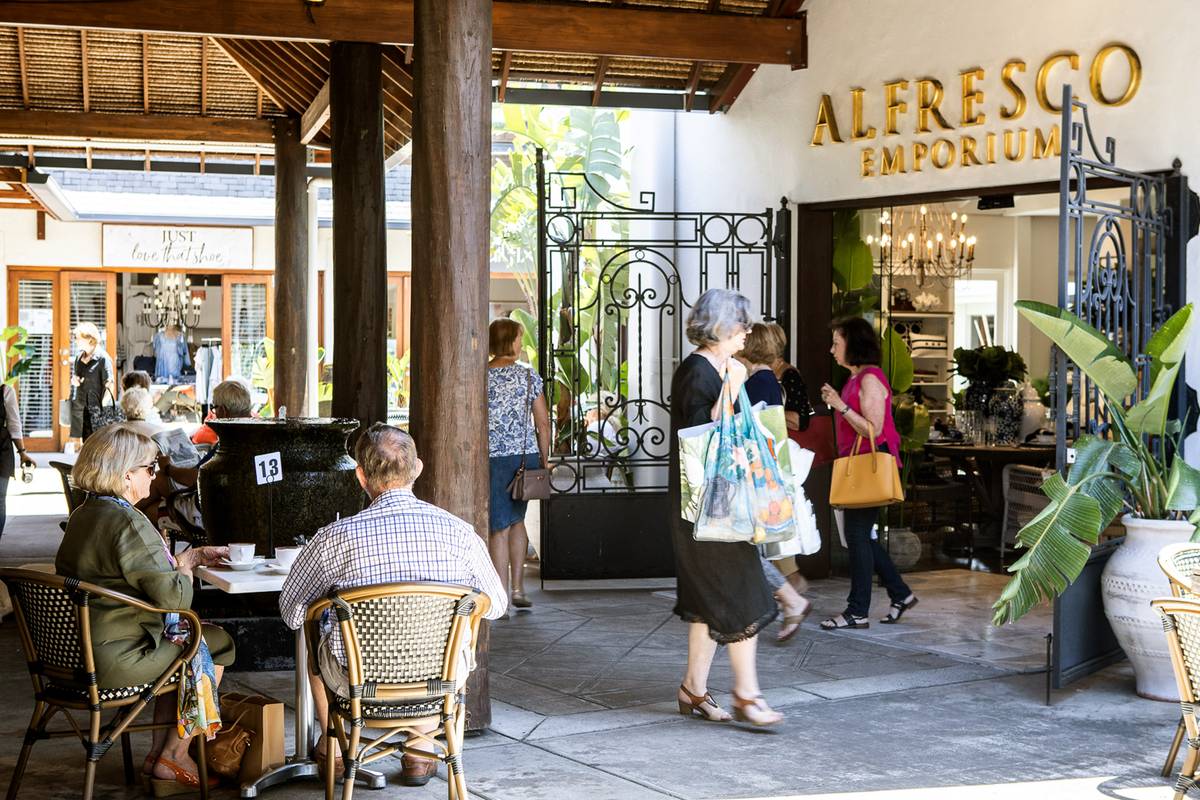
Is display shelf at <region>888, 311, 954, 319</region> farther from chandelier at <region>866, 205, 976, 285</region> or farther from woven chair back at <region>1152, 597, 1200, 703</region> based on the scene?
woven chair back at <region>1152, 597, 1200, 703</region>

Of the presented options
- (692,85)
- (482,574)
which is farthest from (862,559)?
(692,85)

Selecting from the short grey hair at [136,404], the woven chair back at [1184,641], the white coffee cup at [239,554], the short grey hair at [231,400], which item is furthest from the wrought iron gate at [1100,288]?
the short grey hair at [136,404]

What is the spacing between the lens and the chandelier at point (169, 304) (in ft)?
63.5

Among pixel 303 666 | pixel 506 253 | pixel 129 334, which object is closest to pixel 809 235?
pixel 303 666

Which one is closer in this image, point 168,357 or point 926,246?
point 926,246

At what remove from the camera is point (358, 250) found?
8898mm

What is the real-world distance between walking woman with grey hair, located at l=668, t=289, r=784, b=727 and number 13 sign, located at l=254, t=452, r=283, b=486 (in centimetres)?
154

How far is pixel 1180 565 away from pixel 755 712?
Answer: 1570mm

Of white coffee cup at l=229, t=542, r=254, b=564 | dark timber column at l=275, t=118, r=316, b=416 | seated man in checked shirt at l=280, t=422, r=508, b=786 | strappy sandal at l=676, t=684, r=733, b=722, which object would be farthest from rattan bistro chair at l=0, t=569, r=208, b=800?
dark timber column at l=275, t=118, r=316, b=416

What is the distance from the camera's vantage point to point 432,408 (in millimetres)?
5027

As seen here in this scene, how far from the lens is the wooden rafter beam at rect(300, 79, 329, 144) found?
410 inches

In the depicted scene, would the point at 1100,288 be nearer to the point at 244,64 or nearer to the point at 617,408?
the point at 617,408

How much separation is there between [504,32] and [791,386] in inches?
109

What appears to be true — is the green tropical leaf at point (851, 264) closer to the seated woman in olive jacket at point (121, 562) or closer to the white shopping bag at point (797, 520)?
the white shopping bag at point (797, 520)
